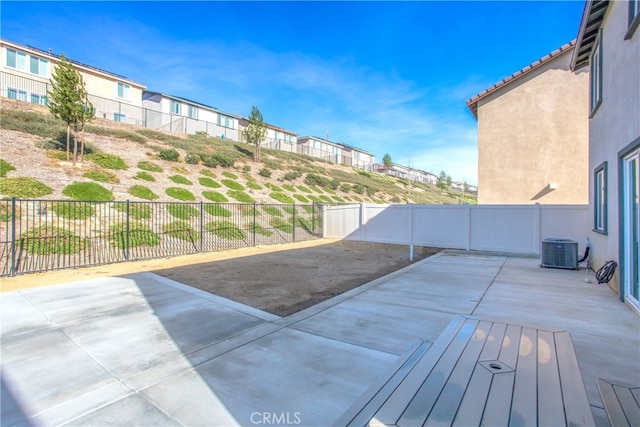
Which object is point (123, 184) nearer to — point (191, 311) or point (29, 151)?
point (29, 151)

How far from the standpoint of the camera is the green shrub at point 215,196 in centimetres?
1659

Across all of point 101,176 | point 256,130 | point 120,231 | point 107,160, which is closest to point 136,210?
point 120,231

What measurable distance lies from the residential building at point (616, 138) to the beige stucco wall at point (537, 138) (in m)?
4.95

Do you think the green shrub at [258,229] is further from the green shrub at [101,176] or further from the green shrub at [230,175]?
the green shrub at [230,175]

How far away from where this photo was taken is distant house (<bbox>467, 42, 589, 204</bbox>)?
12234 mm

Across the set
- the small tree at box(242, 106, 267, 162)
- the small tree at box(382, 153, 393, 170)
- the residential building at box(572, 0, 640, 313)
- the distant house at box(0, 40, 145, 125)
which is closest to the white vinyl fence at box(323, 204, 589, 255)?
the residential building at box(572, 0, 640, 313)

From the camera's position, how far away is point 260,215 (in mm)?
16422

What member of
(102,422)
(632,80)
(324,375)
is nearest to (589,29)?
(632,80)

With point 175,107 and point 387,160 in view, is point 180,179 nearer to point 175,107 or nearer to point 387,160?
point 175,107

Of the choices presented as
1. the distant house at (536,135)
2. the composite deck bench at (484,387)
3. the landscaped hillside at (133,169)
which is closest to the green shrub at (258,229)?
the landscaped hillside at (133,169)

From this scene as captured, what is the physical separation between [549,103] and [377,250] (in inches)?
347

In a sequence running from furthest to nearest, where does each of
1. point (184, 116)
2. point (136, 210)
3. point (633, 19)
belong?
1. point (184, 116)
2. point (136, 210)
3. point (633, 19)

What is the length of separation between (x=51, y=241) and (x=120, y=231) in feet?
6.27

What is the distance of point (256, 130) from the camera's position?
88.9ft
